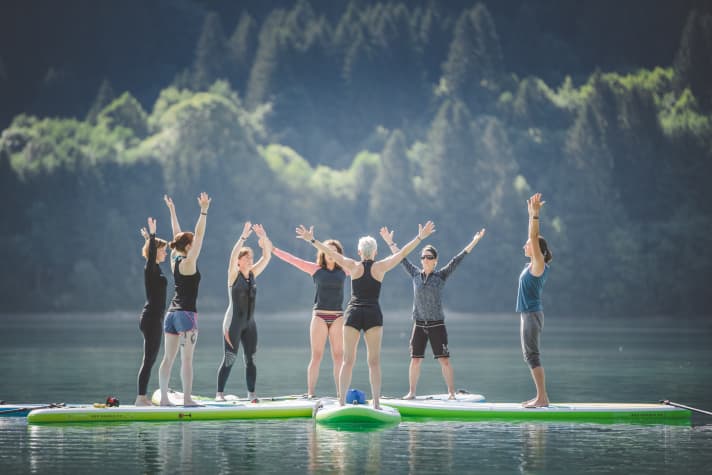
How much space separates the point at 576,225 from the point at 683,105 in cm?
2408

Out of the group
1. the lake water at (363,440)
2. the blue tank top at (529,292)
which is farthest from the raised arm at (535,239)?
the lake water at (363,440)

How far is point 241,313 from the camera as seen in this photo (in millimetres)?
18266

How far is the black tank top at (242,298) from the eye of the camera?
59.9 feet

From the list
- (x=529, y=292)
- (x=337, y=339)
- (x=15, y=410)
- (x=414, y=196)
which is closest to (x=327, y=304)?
(x=337, y=339)

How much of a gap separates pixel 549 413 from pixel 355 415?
303 cm

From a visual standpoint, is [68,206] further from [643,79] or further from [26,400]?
[26,400]

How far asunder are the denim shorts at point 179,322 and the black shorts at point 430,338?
156 inches

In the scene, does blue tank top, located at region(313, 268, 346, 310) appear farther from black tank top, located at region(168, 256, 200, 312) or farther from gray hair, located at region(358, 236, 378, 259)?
black tank top, located at region(168, 256, 200, 312)

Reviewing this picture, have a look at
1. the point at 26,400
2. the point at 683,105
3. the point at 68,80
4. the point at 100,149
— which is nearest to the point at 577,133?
the point at 683,105

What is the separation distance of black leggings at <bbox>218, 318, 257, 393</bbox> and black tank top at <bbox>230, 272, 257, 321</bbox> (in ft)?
0.32

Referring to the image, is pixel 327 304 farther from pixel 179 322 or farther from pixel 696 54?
pixel 696 54

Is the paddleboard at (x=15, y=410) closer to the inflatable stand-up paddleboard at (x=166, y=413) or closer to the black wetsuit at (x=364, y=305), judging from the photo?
the inflatable stand-up paddleboard at (x=166, y=413)

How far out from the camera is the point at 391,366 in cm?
3312

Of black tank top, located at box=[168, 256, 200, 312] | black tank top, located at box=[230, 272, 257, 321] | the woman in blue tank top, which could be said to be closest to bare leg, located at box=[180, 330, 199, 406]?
black tank top, located at box=[168, 256, 200, 312]
